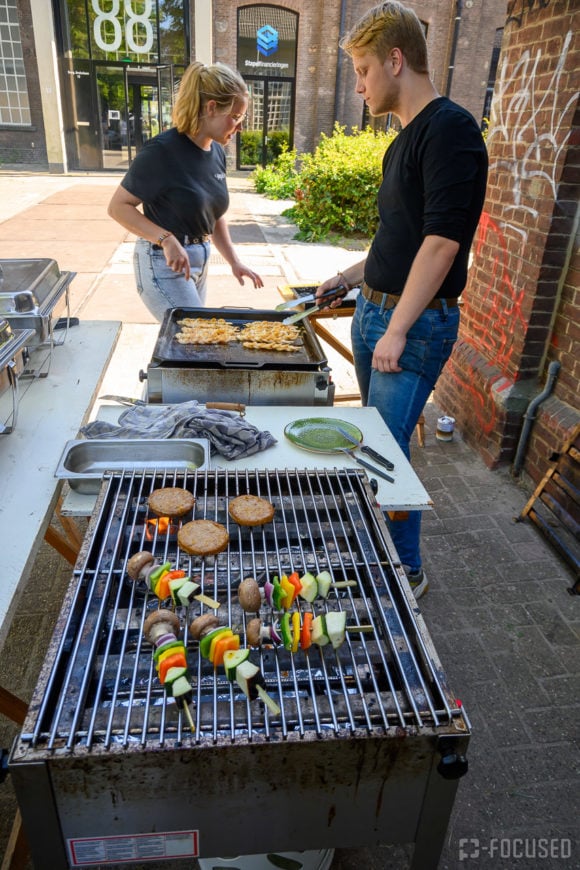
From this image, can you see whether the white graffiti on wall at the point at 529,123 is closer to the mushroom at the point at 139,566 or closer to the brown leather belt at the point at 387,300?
the brown leather belt at the point at 387,300

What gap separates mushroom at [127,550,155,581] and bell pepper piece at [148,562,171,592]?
3 cm

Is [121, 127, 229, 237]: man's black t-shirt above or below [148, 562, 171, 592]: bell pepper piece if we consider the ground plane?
above

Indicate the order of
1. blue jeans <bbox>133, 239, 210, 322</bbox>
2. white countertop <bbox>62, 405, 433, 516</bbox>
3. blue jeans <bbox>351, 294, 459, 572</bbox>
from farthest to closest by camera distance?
blue jeans <bbox>133, 239, 210, 322</bbox> < blue jeans <bbox>351, 294, 459, 572</bbox> < white countertop <bbox>62, 405, 433, 516</bbox>

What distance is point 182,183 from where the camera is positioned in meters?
3.57

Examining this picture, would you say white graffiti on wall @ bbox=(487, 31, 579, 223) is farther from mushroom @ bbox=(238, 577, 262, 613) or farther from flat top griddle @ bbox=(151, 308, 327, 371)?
mushroom @ bbox=(238, 577, 262, 613)

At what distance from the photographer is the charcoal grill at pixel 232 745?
1.31 m

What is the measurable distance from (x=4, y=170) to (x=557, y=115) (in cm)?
2098

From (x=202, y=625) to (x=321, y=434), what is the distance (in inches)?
51.6

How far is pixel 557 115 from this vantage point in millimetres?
3877

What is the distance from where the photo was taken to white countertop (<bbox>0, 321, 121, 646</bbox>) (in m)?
1.94

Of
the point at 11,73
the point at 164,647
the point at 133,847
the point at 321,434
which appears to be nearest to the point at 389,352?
the point at 321,434

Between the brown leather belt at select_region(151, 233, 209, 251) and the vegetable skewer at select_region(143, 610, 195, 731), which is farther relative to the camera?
the brown leather belt at select_region(151, 233, 209, 251)

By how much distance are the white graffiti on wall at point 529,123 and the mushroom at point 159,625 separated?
3.66 m

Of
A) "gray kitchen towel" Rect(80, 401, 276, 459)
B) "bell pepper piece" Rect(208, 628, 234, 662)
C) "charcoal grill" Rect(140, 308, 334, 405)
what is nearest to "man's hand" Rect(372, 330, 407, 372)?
"charcoal grill" Rect(140, 308, 334, 405)
